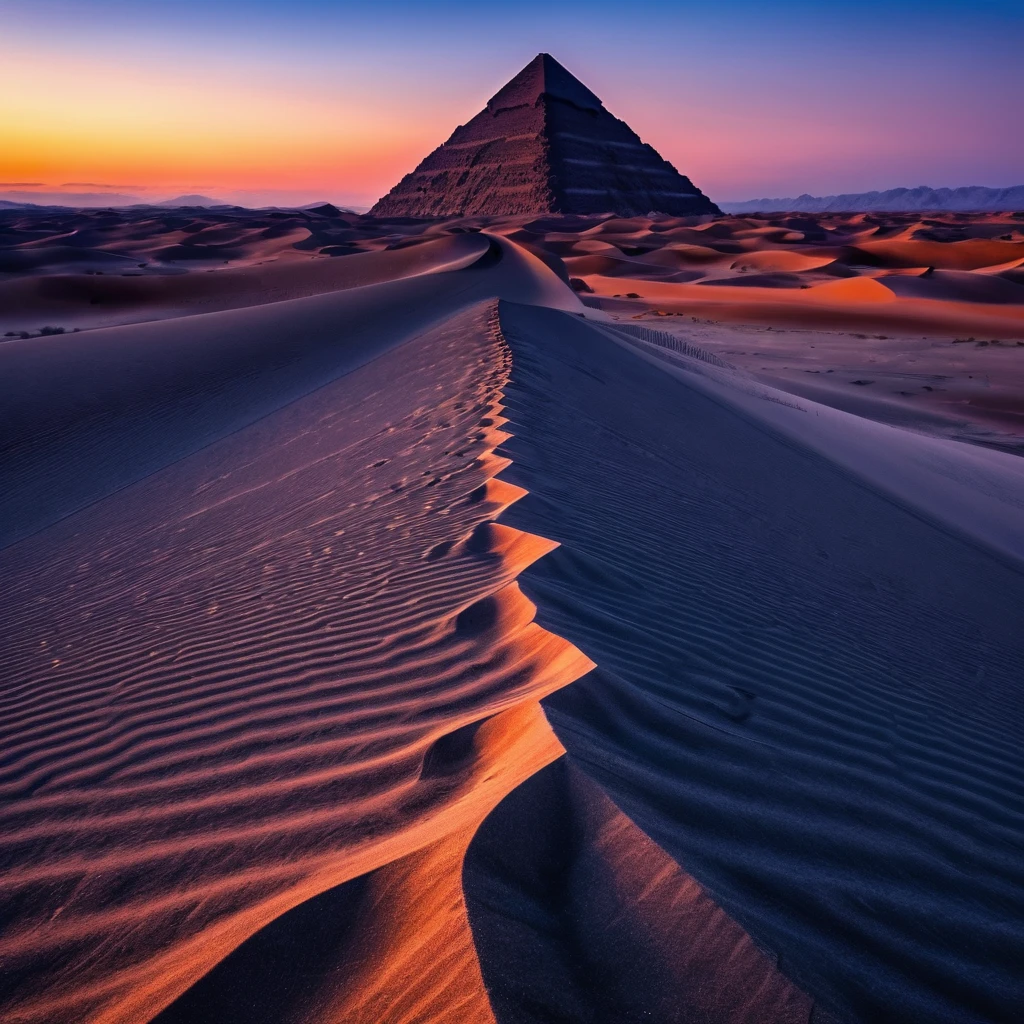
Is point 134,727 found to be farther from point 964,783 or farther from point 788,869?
point 964,783

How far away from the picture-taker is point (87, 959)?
1848 mm

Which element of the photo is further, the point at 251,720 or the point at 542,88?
the point at 542,88

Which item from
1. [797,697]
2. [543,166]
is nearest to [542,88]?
[543,166]

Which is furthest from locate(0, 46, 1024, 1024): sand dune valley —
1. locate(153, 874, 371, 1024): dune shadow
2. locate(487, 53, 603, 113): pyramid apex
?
locate(487, 53, 603, 113): pyramid apex

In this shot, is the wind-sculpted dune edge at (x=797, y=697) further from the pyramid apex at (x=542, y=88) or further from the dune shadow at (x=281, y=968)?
the pyramid apex at (x=542, y=88)

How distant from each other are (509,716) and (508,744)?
157 mm

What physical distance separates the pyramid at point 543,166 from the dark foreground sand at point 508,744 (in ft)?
287

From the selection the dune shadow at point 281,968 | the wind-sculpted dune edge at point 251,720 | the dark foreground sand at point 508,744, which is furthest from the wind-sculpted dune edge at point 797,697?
the dune shadow at point 281,968

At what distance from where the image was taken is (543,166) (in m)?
91.7

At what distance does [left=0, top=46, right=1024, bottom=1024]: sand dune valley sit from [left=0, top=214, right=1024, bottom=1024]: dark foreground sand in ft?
0.04

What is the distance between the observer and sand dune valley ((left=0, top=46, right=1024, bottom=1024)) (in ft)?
5.47

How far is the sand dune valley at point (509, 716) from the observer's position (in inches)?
65.6

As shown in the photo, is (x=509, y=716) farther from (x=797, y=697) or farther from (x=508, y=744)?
(x=797, y=697)

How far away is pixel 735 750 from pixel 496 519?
82.1 inches
